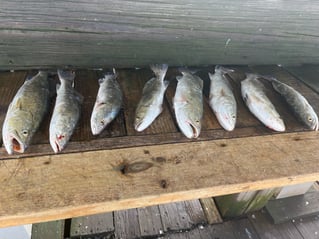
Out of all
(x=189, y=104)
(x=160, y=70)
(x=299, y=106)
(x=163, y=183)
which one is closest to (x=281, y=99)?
(x=299, y=106)

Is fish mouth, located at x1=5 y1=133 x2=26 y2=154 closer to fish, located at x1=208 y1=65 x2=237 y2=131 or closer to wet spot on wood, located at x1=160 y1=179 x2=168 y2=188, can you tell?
wet spot on wood, located at x1=160 y1=179 x2=168 y2=188

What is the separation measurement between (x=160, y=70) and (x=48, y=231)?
1348 mm

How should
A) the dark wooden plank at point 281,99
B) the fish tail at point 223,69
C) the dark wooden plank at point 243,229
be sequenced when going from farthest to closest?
the dark wooden plank at point 243,229 < the fish tail at point 223,69 < the dark wooden plank at point 281,99

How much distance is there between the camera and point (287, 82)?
1.83 meters

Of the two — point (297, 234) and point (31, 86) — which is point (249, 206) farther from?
point (31, 86)

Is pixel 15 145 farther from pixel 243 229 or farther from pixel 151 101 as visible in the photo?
pixel 243 229

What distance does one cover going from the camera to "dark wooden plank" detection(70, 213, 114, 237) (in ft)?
6.25

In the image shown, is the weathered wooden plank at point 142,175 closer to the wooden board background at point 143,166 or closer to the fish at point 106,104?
the wooden board background at point 143,166

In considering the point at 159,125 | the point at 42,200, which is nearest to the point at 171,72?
the point at 159,125

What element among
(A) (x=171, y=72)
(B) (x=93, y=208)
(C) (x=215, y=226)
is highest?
(A) (x=171, y=72)

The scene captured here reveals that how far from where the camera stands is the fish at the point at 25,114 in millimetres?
1062

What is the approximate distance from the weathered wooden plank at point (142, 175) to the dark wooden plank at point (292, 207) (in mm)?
1146

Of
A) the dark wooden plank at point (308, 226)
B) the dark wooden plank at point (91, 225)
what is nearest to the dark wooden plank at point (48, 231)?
the dark wooden plank at point (91, 225)

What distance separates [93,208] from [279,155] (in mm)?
848
